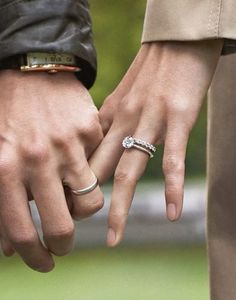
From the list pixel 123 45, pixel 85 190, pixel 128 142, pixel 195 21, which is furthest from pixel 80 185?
pixel 123 45

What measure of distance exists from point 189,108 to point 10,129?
1.01ft

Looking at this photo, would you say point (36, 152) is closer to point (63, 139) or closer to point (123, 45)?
point (63, 139)

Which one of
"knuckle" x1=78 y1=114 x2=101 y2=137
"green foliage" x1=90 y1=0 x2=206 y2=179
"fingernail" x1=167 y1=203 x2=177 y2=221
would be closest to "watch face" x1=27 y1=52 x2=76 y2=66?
"knuckle" x1=78 y1=114 x2=101 y2=137

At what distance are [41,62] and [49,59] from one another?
0.09 ft

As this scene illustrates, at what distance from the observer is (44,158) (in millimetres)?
2262

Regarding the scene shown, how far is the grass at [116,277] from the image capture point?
22.1 feet

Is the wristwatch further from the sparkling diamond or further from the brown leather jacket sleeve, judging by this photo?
the sparkling diamond

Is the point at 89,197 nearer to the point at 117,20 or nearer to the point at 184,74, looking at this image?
the point at 184,74

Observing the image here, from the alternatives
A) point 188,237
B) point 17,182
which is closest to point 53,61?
point 17,182

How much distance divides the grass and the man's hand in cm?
411

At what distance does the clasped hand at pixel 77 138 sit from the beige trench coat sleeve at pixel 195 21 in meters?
0.02

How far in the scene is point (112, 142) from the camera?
237cm

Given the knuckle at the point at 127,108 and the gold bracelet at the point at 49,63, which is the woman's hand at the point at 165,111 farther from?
the gold bracelet at the point at 49,63

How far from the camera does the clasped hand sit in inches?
89.1
